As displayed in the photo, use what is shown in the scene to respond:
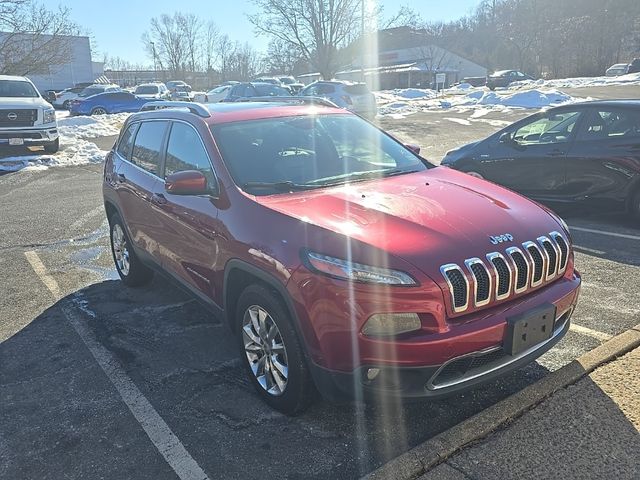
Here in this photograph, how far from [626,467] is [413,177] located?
217 cm

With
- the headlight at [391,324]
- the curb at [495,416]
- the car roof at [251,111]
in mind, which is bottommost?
the curb at [495,416]

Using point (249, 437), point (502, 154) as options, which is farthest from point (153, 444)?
point (502, 154)

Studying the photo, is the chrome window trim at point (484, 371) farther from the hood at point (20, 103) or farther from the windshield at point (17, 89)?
the windshield at point (17, 89)

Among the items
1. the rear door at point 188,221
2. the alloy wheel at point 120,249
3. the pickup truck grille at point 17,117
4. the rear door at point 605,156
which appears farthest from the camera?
the pickup truck grille at point 17,117

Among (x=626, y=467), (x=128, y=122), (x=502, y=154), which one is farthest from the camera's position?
(x=502, y=154)

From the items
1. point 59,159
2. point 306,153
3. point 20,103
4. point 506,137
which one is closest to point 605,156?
point 506,137

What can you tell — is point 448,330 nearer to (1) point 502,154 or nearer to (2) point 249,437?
(2) point 249,437

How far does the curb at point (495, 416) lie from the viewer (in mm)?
2596

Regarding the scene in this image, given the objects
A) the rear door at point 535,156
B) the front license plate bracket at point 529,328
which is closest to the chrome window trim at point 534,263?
the front license plate bracket at point 529,328

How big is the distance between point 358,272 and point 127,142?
12.1 feet

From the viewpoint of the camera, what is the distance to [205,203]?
365cm

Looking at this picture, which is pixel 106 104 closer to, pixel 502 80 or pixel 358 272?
pixel 358 272

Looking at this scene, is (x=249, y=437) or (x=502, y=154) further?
(x=502, y=154)

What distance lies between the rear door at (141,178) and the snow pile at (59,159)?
963 centimetres
